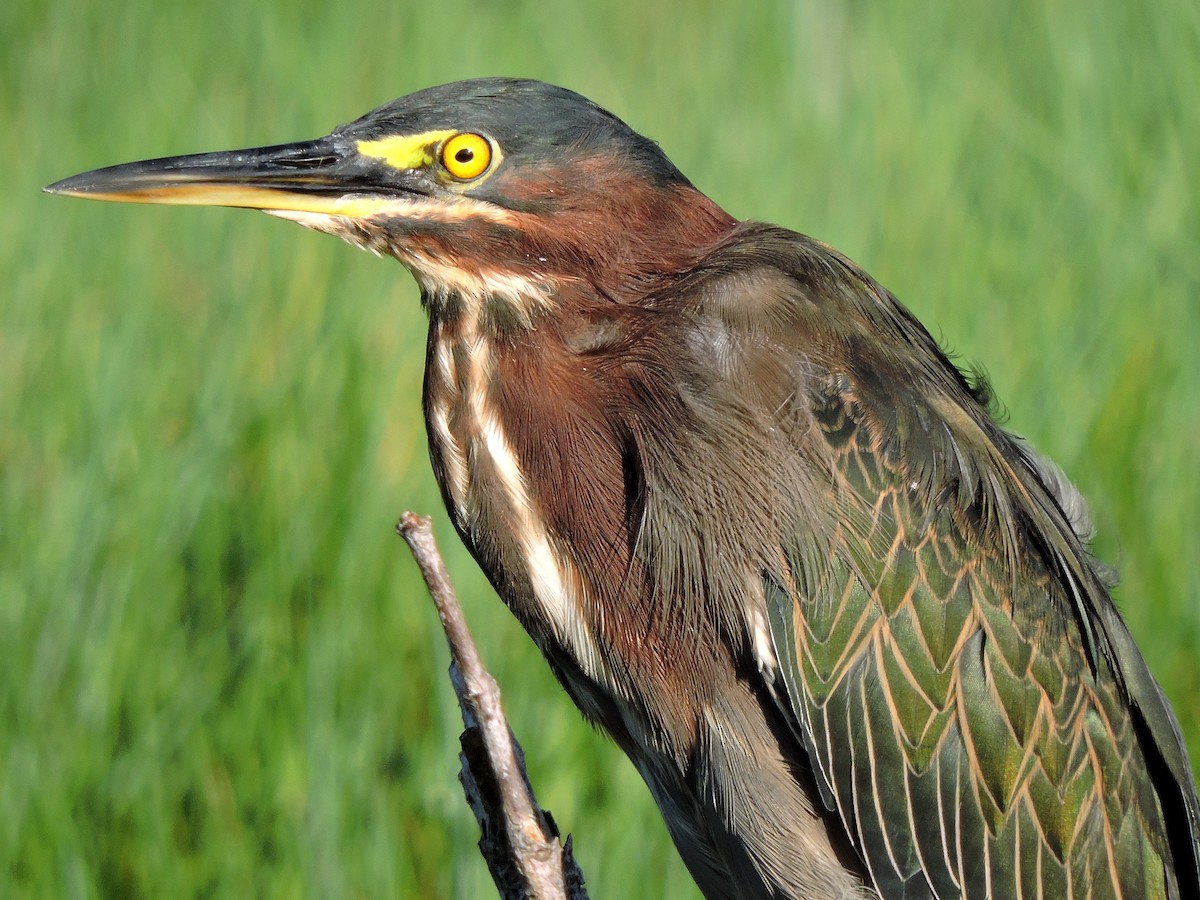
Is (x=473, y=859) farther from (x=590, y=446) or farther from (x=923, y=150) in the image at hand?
(x=923, y=150)

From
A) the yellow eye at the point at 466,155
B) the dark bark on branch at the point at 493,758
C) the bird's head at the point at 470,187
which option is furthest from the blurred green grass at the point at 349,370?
the yellow eye at the point at 466,155

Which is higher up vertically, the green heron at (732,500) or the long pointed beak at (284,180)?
the long pointed beak at (284,180)

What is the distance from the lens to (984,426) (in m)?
2.69

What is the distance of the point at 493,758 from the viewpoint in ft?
6.91

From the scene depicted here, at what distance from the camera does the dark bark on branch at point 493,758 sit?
2.09 meters

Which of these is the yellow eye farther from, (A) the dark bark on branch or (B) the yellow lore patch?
(A) the dark bark on branch

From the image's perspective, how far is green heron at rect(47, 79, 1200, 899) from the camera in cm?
240

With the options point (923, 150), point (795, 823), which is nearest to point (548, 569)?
point (795, 823)

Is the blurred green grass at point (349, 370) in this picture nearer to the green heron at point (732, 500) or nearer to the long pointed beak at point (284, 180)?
the green heron at point (732, 500)

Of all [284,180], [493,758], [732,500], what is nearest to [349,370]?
[284,180]

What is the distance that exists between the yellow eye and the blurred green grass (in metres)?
1.26

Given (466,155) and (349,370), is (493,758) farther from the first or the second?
(349,370)

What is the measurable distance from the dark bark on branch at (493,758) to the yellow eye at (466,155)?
59 centimetres

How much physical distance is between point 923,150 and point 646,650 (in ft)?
11.1
